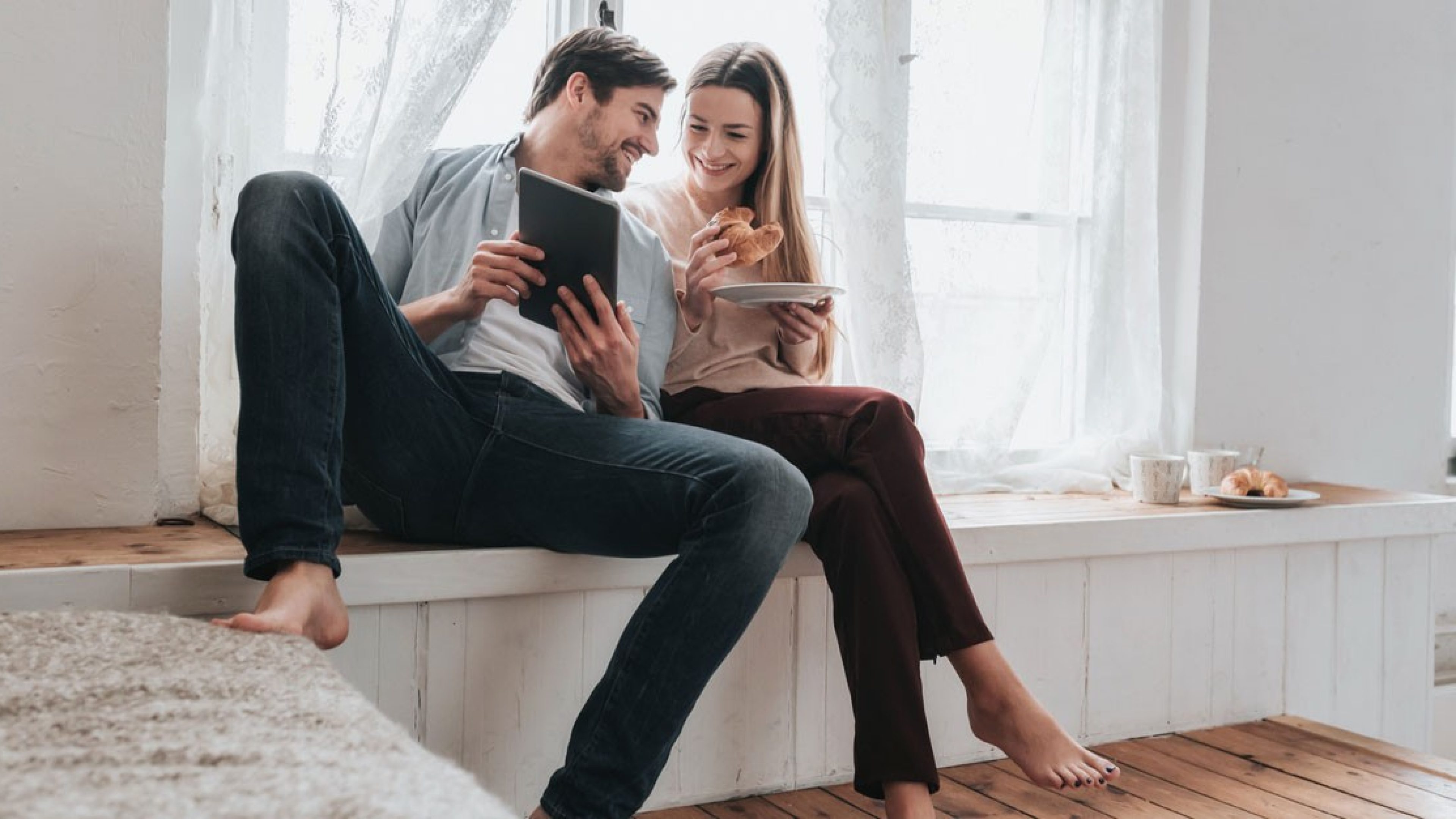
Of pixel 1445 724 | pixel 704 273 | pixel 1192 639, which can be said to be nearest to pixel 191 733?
pixel 704 273

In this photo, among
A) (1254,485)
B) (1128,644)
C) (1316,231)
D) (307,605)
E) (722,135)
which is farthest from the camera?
(1316,231)

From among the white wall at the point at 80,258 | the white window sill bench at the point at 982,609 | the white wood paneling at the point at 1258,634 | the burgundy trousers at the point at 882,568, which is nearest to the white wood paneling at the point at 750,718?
the white window sill bench at the point at 982,609

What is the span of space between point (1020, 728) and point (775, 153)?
1.01m

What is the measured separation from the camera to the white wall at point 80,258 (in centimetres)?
168

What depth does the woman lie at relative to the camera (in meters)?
1.63

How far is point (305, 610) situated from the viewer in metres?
1.27

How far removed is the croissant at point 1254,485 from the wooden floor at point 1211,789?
1.53 feet

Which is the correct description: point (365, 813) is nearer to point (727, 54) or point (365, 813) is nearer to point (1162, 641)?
point (727, 54)

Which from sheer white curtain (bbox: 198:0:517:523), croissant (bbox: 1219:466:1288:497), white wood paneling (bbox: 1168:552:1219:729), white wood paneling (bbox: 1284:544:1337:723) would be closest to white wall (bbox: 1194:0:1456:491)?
croissant (bbox: 1219:466:1288:497)

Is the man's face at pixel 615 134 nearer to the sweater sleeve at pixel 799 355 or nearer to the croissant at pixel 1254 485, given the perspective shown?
the sweater sleeve at pixel 799 355

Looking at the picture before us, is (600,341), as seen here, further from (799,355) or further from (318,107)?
(318,107)

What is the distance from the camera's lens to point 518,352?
174cm

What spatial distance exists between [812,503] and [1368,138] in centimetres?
206

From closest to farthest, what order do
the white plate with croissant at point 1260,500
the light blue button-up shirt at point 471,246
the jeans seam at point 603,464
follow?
the jeans seam at point 603,464 → the light blue button-up shirt at point 471,246 → the white plate with croissant at point 1260,500
